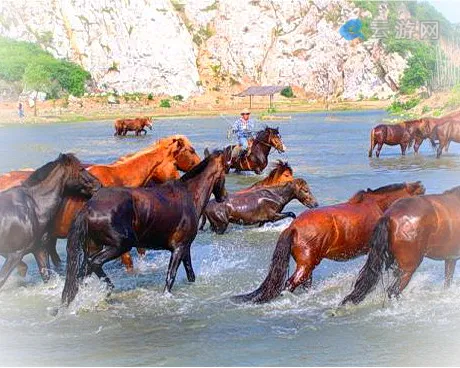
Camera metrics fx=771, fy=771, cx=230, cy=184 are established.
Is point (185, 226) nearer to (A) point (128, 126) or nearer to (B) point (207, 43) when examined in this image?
(A) point (128, 126)

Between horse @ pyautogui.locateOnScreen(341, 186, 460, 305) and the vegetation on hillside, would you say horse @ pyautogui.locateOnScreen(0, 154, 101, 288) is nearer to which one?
horse @ pyautogui.locateOnScreen(341, 186, 460, 305)

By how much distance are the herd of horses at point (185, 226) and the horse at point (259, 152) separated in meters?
9.41

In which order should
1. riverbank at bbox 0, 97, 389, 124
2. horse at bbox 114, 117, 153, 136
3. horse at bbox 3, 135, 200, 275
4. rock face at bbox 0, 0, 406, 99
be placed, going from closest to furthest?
1. horse at bbox 3, 135, 200, 275
2. horse at bbox 114, 117, 153, 136
3. riverbank at bbox 0, 97, 389, 124
4. rock face at bbox 0, 0, 406, 99

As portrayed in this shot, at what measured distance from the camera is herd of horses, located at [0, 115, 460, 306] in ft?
22.6

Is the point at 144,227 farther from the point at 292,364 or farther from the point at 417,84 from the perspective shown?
the point at 417,84

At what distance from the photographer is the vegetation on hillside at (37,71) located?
73.0 meters

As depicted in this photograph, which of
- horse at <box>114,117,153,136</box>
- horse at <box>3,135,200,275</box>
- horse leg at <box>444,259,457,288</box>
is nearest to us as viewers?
horse leg at <box>444,259,457,288</box>

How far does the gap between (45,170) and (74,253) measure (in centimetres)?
142

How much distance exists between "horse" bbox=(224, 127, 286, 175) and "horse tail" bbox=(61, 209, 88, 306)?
11.4m

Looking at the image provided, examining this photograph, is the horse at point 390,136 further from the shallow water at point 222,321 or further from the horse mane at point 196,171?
the horse mane at point 196,171

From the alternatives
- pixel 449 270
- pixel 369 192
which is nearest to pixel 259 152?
pixel 369 192

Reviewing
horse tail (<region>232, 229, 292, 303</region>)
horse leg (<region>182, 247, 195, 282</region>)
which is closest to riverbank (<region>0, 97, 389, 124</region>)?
horse leg (<region>182, 247, 195, 282</region>)

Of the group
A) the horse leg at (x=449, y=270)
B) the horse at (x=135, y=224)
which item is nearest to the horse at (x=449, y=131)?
the horse leg at (x=449, y=270)

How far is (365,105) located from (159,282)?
246 feet
